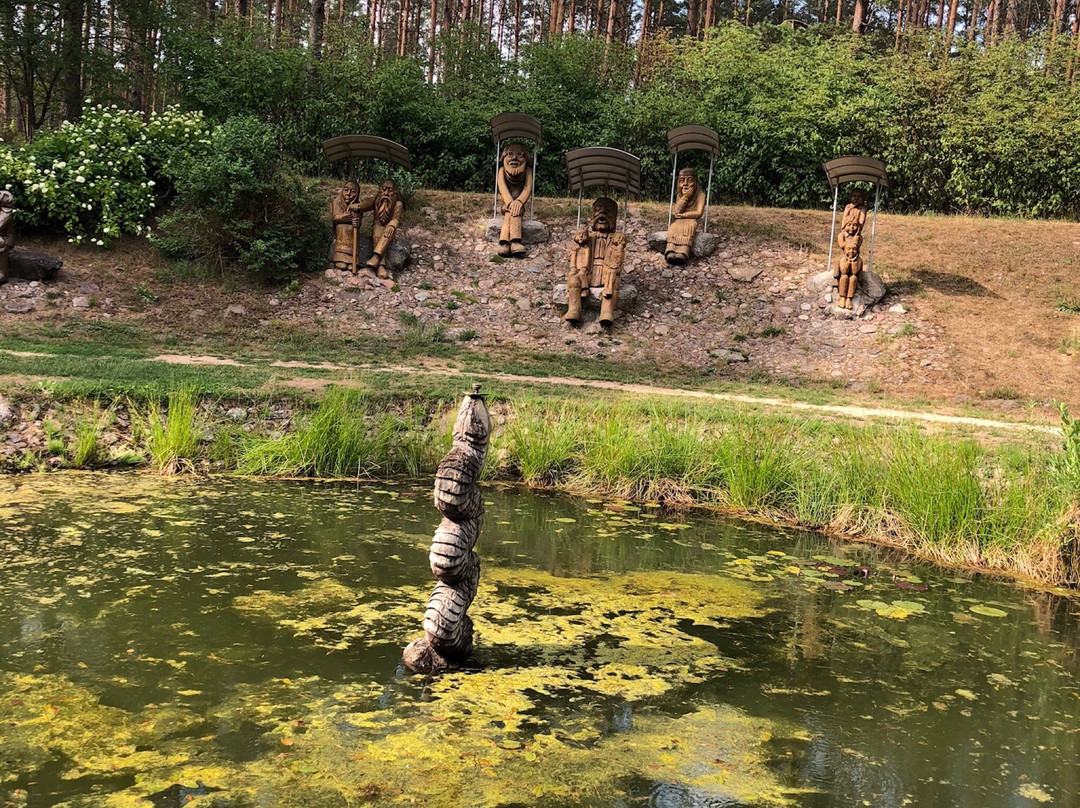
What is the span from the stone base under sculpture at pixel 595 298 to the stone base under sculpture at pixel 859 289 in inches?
126

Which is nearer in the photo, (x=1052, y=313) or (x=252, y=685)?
(x=252, y=685)

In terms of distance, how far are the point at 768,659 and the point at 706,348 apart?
10.8 meters

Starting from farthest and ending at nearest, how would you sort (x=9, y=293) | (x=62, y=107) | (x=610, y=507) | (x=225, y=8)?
(x=225, y=8), (x=62, y=107), (x=9, y=293), (x=610, y=507)

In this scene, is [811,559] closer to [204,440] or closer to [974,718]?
[974,718]

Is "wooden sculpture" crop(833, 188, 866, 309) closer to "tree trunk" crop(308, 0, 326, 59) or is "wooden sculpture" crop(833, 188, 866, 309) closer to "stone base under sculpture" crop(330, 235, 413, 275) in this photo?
"stone base under sculpture" crop(330, 235, 413, 275)

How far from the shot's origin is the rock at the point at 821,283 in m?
16.2

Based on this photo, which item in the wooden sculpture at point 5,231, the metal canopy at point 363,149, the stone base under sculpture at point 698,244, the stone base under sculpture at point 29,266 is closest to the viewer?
the wooden sculpture at point 5,231

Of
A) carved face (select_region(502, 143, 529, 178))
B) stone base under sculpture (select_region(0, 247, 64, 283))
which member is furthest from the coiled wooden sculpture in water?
carved face (select_region(502, 143, 529, 178))

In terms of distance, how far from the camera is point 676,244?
1709cm

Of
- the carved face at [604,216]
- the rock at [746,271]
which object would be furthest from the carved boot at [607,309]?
the rock at [746,271]

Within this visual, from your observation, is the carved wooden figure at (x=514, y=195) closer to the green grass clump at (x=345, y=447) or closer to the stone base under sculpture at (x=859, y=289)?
the stone base under sculpture at (x=859, y=289)

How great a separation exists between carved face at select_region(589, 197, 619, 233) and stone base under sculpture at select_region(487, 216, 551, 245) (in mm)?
2179

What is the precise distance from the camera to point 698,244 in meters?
17.4

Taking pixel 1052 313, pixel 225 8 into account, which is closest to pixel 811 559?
pixel 1052 313
